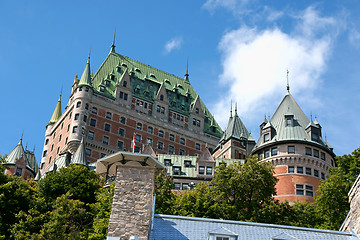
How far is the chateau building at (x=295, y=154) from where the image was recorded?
7894 cm

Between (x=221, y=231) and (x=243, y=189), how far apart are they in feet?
106

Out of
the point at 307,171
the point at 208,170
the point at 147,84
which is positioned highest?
the point at 147,84

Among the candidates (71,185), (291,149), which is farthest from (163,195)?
(291,149)

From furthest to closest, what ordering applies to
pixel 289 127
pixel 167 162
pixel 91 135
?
pixel 91 135 < pixel 167 162 < pixel 289 127

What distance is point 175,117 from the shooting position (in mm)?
123812

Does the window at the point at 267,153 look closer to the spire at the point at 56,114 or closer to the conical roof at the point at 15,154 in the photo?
the conical roof at the point at 15,154

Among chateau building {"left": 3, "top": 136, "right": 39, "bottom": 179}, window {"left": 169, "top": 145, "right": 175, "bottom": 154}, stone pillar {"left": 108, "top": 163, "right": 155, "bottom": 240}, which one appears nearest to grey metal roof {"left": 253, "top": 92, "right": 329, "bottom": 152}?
window {"left": 169, "top": 145, "right": 175, "bottom": 154}

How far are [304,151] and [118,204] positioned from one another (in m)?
59.2

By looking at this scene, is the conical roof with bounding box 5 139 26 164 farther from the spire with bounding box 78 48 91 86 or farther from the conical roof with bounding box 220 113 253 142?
the conical roof with bounding box 220 113 253 142

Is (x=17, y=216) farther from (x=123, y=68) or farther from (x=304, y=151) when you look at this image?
(x=123, y=68)

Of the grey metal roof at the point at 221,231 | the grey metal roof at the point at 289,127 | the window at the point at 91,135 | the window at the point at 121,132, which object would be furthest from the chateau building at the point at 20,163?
the grey metal roof at the point at 221,231

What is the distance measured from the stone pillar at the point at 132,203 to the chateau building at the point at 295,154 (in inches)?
2093

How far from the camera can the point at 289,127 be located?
84875mm

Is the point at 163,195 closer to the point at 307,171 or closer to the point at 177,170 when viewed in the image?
the point at 177,170
